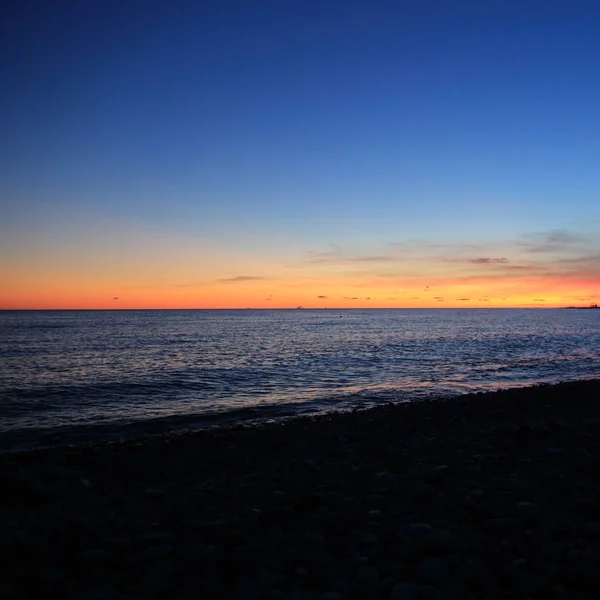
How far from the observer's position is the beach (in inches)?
191

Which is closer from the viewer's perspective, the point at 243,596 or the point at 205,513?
the point at 243,596

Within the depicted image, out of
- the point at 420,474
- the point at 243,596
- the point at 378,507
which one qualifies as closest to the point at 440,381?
the point at 420,474

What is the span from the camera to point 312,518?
6523mm

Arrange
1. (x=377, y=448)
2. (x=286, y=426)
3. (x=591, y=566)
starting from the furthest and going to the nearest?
(x=286, y=426), (x=377, y=448), (x=591, y=566)

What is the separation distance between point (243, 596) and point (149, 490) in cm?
420

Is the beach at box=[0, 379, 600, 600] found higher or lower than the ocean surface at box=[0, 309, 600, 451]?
higher

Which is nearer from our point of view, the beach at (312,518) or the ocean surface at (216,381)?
the beach at (312,518)

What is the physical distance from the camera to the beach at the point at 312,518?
15.9 feet

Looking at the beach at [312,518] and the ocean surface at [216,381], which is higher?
the beach at [312,518]

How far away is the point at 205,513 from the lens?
694 cm

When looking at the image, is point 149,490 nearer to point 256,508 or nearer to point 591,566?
point 256,508

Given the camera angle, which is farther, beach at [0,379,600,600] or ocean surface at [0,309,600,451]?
ocean surface at [0,309,600,451]

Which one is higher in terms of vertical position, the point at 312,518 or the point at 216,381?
the point at 312,518

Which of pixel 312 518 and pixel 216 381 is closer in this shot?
pixel 312 518
